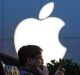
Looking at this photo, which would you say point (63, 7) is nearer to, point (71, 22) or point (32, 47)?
point (71, 22)

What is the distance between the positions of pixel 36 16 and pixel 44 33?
0.41 m

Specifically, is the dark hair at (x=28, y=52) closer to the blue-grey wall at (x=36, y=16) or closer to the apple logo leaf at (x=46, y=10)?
the blue-grey wall at (x=36, y=16)

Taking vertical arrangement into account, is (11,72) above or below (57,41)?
above

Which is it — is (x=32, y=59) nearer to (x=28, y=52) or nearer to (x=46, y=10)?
(x=28, y=52)

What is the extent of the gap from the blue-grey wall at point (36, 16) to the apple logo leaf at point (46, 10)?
0.08 metres

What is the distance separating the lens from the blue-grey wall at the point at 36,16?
8633 mm

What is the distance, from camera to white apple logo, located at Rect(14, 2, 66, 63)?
8609 mm

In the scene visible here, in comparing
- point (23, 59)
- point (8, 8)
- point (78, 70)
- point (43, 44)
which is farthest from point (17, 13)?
point (23, 59)

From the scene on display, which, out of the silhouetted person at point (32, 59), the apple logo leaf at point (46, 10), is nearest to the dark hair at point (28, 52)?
the silhouetted person at point (32, 59)

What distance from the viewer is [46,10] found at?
885cm

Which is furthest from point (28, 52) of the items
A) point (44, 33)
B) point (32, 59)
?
point (44, 33)

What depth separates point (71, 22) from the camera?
8633 mm

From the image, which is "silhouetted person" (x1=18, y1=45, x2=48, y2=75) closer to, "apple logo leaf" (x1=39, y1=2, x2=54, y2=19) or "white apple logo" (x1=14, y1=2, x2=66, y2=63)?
"white apple logo" (x1=14, y1=2, x2=66, y2=63)

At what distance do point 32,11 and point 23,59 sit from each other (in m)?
6.55
